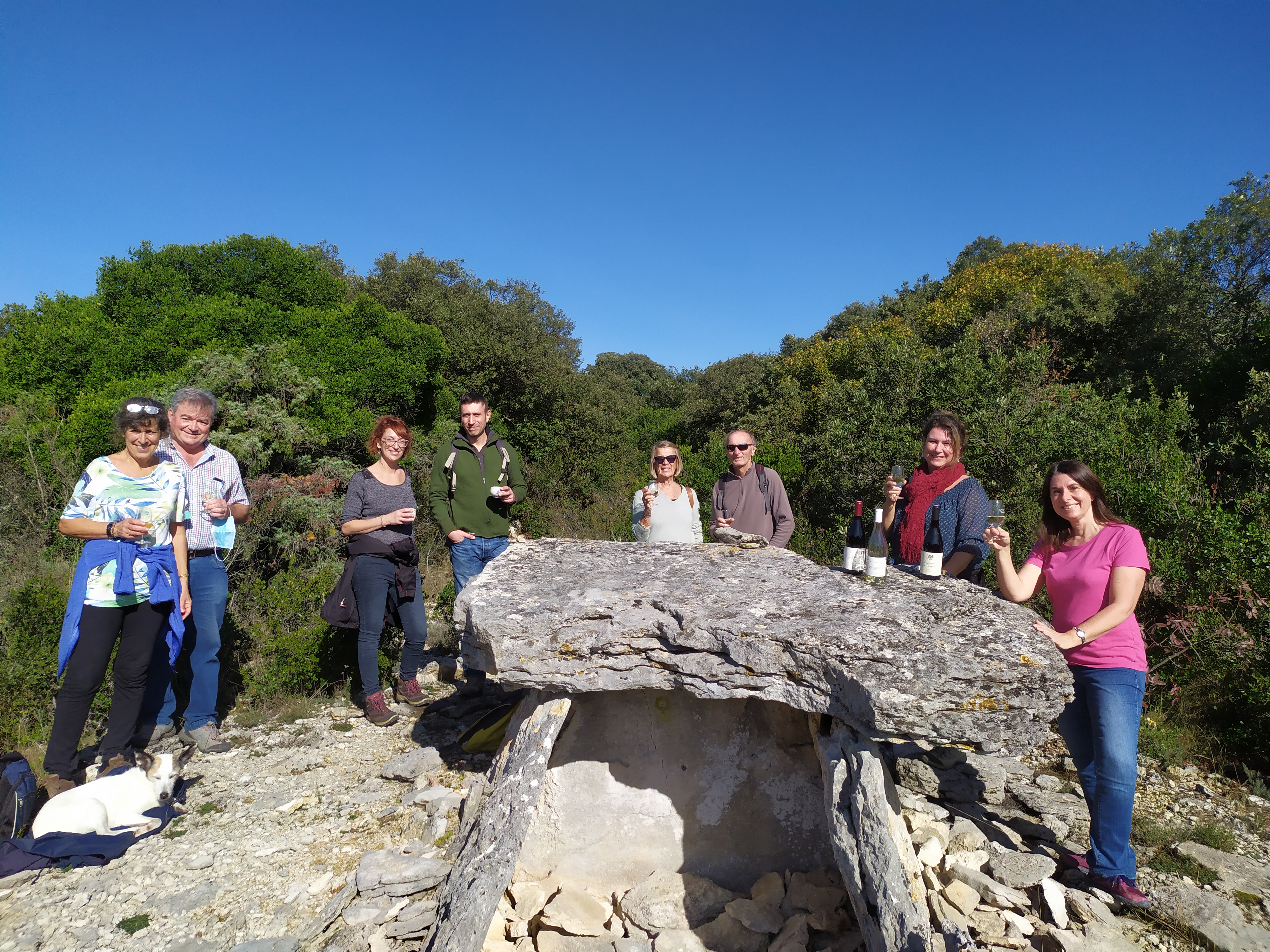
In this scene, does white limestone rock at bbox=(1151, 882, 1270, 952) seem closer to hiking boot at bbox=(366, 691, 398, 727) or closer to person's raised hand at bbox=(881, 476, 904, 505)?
person's raised hand at bbox=(881, 476, 904, 505)

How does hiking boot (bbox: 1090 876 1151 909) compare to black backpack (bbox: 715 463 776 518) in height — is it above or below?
below

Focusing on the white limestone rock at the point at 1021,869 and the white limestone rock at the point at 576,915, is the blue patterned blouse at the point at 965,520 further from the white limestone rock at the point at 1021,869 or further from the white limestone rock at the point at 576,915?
the white limestone rock at the point at 576,915

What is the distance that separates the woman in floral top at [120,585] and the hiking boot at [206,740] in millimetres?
568

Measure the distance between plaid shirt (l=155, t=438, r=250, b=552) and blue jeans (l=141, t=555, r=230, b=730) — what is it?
0.59 ft

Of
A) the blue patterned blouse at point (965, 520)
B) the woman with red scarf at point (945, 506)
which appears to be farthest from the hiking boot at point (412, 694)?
the blue patterned blouse at point (965, 520)

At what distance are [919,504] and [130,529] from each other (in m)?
4.93

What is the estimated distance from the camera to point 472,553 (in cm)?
559

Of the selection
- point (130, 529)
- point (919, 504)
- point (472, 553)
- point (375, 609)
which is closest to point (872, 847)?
point (919, 504)

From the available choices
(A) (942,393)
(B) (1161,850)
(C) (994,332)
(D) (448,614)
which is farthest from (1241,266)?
(D) (448,614)

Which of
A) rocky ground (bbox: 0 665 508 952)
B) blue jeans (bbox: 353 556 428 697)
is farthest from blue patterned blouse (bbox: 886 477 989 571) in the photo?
blue jeans (bbox: 353 556 428 697)

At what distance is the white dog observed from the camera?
12.1ft

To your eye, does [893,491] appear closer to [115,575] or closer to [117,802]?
[115,575]

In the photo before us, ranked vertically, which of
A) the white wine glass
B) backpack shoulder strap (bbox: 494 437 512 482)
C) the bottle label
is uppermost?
backpack shoulder strap (bbox: 494 437 512 482)

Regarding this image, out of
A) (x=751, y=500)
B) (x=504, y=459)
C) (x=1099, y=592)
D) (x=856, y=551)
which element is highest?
(x=504, y=459)
